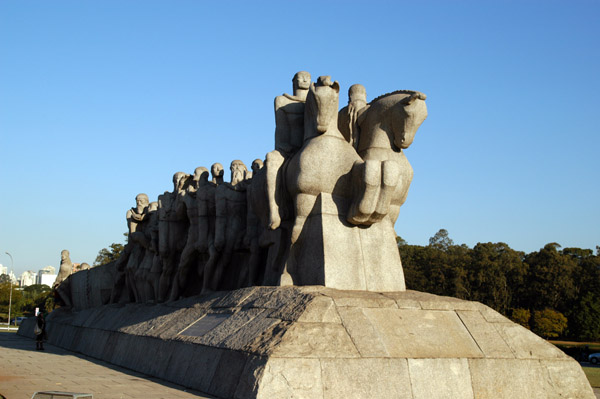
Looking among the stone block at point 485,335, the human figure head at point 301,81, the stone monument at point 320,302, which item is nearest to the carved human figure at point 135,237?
the stone monument at point 320,302

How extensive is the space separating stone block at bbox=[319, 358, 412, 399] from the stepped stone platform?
0.01 m

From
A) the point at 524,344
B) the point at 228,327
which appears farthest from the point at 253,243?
the point at 524,344

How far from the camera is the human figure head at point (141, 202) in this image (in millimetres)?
17422

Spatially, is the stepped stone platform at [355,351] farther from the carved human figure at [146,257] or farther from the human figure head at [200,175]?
the carved human figure at [146,257]

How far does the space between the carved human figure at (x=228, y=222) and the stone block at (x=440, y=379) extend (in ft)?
19.5

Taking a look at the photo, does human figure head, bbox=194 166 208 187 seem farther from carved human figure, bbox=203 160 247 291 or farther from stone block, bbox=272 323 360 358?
stone block, bbox=272 323 360 358

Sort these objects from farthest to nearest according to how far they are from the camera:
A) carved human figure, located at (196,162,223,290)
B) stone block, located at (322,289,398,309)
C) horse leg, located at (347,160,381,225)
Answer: carved human figure, located at (196,162,223,290)
horse leg, located at (347,160,381,225)
stone block, located at (322,289,398,309)

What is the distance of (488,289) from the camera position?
38.8m

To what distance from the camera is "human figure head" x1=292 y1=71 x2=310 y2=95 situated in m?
11.0

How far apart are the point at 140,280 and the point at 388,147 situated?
Result: 945 cm

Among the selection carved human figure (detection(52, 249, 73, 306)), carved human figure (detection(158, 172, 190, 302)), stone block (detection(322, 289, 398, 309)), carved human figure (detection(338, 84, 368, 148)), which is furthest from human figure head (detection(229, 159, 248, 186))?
carved human figure (detection(52, 249, 73, 306))

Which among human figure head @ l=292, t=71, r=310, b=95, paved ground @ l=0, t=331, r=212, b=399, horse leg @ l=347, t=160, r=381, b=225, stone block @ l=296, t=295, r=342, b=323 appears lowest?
paved ground @ l=0, t=331, r=212, b=399

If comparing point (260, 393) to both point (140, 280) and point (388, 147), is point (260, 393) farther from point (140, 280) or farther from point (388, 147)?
point (140, 280)

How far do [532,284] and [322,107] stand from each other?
32.8m
